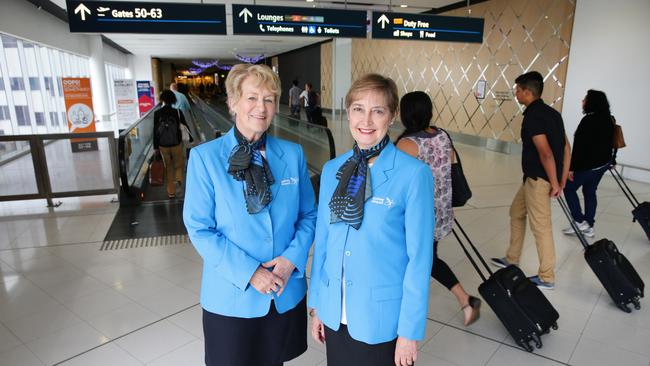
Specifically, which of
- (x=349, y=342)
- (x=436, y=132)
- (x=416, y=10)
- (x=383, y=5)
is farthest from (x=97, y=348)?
(x=416, y=10)

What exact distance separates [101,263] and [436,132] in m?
3.60

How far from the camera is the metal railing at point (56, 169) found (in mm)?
6113

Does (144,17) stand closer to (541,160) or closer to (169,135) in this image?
(169,135)

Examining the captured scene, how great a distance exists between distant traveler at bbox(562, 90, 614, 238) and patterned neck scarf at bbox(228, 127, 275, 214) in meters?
4.42

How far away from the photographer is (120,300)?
3498 mm

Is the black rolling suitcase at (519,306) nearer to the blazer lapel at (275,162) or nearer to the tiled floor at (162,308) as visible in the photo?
the tiled floor at (162,308)

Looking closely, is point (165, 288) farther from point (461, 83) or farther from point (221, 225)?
point (461, 83)

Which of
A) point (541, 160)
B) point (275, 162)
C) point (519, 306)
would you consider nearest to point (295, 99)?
point (541, 160)

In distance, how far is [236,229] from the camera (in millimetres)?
1606

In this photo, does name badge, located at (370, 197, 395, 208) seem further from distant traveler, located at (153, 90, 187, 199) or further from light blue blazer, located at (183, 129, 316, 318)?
distant traveler, located at (153, 90, 187, 199)

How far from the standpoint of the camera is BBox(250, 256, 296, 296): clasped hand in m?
1.57

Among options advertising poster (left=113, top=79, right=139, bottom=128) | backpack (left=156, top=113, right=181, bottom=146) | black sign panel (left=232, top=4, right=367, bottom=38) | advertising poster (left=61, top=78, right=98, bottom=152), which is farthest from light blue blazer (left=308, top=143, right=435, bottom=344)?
advertising poster (left=113, top=79, right=139, bottom=128)

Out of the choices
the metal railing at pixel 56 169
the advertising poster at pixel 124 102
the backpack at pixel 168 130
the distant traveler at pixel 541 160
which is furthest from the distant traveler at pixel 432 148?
the advertising poster at pixel 124 102

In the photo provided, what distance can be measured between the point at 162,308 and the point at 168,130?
3701 mm
